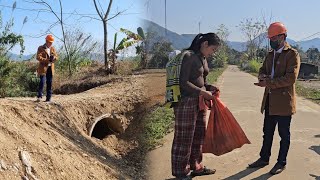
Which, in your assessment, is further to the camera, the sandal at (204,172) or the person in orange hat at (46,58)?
the person in orange hat at (46,58)

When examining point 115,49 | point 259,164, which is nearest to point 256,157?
point 259,164

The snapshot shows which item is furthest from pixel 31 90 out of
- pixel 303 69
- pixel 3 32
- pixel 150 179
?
pixel 303 69

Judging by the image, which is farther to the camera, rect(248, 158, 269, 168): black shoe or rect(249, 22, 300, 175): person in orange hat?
rect(248, 158, 269, 168): black shoe

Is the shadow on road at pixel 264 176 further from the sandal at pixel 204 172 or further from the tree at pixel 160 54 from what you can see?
the tree at pixel 160 54

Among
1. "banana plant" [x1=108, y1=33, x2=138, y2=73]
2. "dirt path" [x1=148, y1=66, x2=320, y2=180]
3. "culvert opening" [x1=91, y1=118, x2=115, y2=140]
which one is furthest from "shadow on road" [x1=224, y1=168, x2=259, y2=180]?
"banana plant" [x1=108, y1=33, x2=138, y2=73]

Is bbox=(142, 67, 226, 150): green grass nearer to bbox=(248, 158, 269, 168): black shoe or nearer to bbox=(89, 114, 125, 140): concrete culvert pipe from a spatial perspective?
bbox=(89, 114, 125, 140): concrete culvert pipe

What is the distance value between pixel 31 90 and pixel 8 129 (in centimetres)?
1007

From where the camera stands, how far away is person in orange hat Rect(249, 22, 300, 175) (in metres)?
4.54

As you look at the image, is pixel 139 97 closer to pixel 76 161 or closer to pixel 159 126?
pixel 159 126

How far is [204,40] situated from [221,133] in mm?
1057

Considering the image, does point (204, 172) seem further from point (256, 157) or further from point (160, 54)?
point (160, 54)

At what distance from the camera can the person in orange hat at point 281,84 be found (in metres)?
4.54

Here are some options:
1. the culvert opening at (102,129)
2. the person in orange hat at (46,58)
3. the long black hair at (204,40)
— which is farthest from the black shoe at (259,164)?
the culvert opening at (102,129)

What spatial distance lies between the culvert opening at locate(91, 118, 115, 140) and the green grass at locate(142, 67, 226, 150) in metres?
1.85
